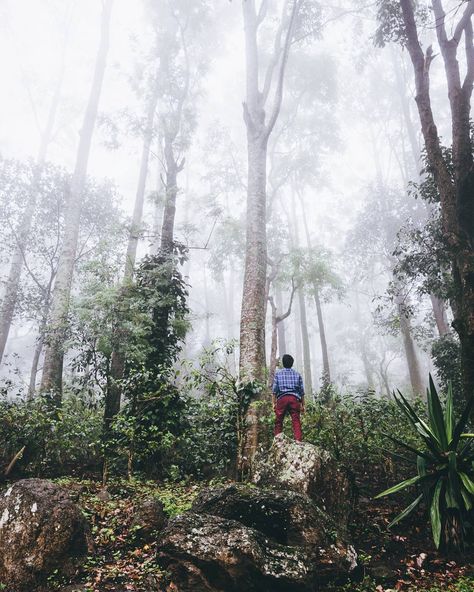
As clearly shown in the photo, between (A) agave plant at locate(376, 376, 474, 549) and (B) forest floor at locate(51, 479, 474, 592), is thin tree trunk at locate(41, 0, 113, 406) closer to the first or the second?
(B) forest floor at locate(51, 479, 474, 592)

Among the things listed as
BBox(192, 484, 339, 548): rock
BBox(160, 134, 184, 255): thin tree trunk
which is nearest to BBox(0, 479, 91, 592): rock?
BBox(192, 484, 339, 548): rock

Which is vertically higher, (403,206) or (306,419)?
(403,206)

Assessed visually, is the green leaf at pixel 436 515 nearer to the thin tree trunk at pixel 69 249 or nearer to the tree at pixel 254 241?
the tree at pixel 254 241

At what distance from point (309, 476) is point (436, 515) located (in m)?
1.48

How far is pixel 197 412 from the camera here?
8.23 meters

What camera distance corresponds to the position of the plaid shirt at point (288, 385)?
6.42 metres

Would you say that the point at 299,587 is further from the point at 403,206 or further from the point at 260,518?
the point at 403,206

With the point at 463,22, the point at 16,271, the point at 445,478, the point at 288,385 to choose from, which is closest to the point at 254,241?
the point at 288,385

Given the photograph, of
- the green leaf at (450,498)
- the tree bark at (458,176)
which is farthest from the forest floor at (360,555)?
the tree bark at (458,176)

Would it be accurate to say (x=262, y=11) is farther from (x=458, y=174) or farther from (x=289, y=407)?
(x=289, y=407)

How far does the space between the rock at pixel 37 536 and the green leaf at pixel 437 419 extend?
4273 mm

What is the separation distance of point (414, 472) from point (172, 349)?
561 centimetres

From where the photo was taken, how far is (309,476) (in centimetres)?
495

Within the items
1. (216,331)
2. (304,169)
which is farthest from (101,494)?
(216,331)
